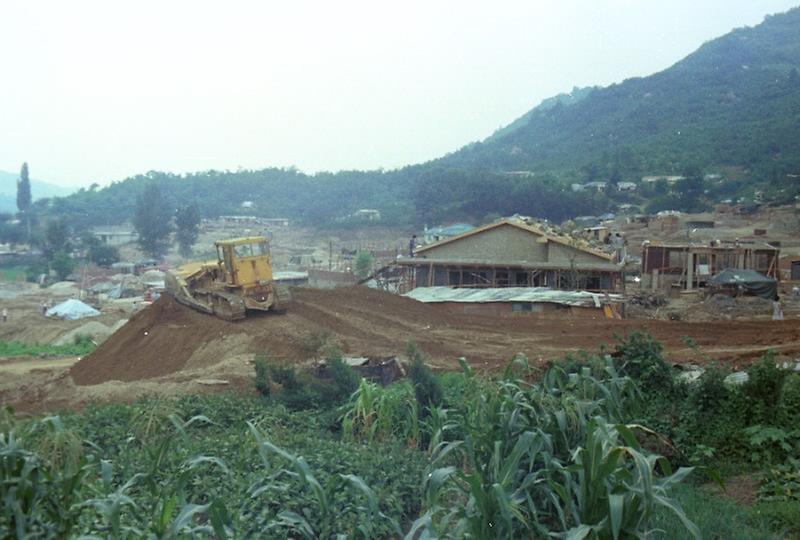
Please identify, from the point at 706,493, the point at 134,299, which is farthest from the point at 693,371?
the point at 134,299

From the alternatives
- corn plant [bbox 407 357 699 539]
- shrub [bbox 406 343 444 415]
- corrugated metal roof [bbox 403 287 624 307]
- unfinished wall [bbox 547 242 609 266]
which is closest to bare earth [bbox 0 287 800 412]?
corrugated metal roof [bbox 403 287 624 307]

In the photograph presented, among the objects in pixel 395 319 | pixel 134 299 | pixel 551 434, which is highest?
pixel 551 434

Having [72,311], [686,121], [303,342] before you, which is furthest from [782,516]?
[686,121]

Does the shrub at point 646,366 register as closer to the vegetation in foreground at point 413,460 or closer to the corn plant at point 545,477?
the vegetation in foreground at point 413,460

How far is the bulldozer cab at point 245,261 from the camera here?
2206 centimetres

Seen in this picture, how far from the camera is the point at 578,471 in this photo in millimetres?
5426

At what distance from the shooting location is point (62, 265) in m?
55.1

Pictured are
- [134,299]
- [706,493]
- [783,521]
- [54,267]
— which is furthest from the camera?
[54,267]

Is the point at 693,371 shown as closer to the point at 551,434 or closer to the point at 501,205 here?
the point at 551,434

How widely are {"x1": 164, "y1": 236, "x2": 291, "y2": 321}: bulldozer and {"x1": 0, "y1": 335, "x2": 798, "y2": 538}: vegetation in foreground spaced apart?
878cm

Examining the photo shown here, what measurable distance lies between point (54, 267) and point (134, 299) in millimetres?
13394

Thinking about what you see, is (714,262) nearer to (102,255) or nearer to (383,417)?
(383,417)

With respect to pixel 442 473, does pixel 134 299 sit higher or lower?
lower

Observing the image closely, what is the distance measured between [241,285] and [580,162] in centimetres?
6390
